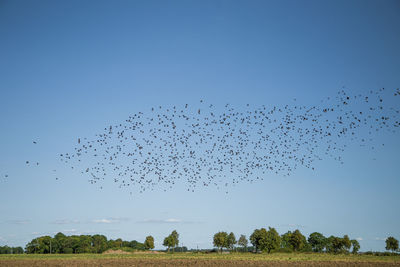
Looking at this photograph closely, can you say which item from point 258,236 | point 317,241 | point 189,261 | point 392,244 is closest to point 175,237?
point 258,236

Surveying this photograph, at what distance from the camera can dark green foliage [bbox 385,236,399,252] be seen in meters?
146

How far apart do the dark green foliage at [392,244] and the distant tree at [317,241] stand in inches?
1341

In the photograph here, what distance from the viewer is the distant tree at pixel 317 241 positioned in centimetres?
→ 17688

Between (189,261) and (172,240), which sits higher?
(189,261)

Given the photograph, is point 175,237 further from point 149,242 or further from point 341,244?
point 341,244

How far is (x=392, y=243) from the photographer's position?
484ft

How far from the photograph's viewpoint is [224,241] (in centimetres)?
15650

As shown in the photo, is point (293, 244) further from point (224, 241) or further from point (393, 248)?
point (393, 248)

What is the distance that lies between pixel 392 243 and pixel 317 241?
38.4m

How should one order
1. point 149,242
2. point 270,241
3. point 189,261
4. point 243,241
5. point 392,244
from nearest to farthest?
point 189,261 < point 270,241 < point 392,244 < point 149,242 < point 243,241

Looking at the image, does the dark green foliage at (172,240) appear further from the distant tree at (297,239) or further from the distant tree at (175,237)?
the distant tree at (297,239)

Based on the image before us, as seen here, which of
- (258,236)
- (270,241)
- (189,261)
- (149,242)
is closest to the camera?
(189,261)

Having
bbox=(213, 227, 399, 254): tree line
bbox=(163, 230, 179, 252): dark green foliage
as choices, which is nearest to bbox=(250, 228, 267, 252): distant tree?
bbox=(213, 227, 399, 254): tree line

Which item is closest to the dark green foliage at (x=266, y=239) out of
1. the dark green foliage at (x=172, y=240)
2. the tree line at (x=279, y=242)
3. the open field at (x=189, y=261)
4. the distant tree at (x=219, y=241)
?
the tree line at (x=279, y=242)
